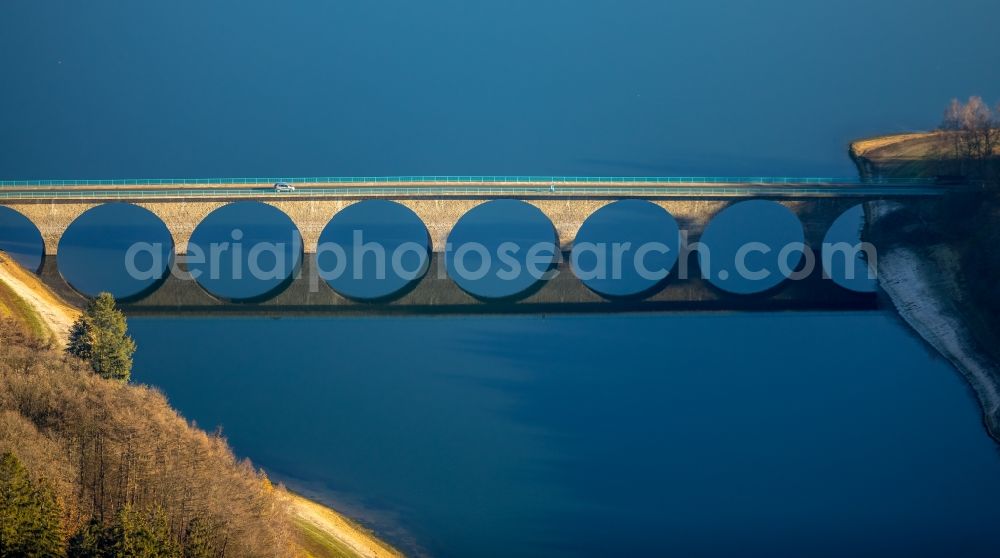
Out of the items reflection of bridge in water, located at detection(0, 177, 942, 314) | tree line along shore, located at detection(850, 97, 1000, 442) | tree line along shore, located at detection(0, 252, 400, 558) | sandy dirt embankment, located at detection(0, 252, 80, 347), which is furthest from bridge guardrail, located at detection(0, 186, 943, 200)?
tree line along shore, located at detection(0, 252, 400, 558)

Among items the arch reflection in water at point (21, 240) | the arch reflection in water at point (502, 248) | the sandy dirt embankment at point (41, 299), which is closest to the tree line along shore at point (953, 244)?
the arch reflection in water at point (502, 248)

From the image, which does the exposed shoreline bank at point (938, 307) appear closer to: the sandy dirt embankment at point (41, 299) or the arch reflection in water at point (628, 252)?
the arch reflection in water at point (628, 252)

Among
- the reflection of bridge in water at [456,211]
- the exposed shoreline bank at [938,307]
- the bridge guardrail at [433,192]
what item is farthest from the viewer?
the bridge guardrail at [433,192]

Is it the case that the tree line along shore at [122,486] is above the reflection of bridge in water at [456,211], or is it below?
below

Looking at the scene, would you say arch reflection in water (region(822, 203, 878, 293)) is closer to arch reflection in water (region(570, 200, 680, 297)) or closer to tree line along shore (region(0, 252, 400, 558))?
arch reflection in water (region(570, 200, 680, 297))

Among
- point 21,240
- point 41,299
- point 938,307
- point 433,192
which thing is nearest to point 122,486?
point 41,299

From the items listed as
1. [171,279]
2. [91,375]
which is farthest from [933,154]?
[91,375]

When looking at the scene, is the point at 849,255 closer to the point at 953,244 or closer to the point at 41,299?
the point at 953,244
